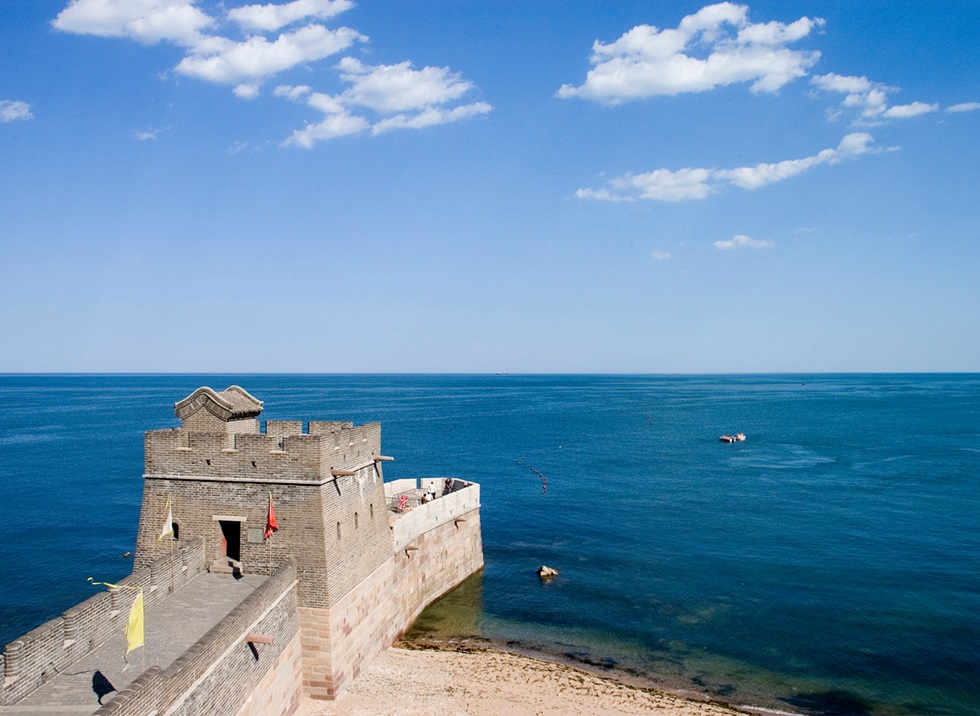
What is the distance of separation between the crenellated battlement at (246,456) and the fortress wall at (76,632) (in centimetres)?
271

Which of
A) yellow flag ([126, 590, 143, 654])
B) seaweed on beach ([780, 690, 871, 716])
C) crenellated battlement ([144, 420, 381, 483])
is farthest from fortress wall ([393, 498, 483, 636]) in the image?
seaweed on beach ([780, 690, 871, 716])

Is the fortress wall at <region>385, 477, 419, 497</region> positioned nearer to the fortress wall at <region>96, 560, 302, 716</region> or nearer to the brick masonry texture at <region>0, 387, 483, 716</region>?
the brick masonry texture at <region>0, 387, 483, 716</region>

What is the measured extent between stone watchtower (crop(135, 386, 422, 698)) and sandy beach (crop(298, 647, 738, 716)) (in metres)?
0.90

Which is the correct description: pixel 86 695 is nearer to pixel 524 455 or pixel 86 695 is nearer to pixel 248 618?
pixel 248 618

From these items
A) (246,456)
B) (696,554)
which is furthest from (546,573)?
(246,456)

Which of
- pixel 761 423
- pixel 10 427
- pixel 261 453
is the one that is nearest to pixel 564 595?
pixel 261 453

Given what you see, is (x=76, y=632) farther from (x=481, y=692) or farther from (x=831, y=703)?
(x=831, y=703)

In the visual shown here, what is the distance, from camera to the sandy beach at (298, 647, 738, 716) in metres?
22.6

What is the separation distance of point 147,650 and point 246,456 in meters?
6.63

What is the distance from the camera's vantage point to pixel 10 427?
12050cm

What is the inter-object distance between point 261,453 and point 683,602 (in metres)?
24.8

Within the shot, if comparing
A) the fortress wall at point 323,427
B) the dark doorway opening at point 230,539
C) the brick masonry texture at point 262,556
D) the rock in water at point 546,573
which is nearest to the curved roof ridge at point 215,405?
the brick masonry texture at point 262,556

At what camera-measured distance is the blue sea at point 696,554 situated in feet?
98.7

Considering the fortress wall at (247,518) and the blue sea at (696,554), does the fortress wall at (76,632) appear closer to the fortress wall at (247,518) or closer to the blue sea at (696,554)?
the fortress wall at (247,518)
